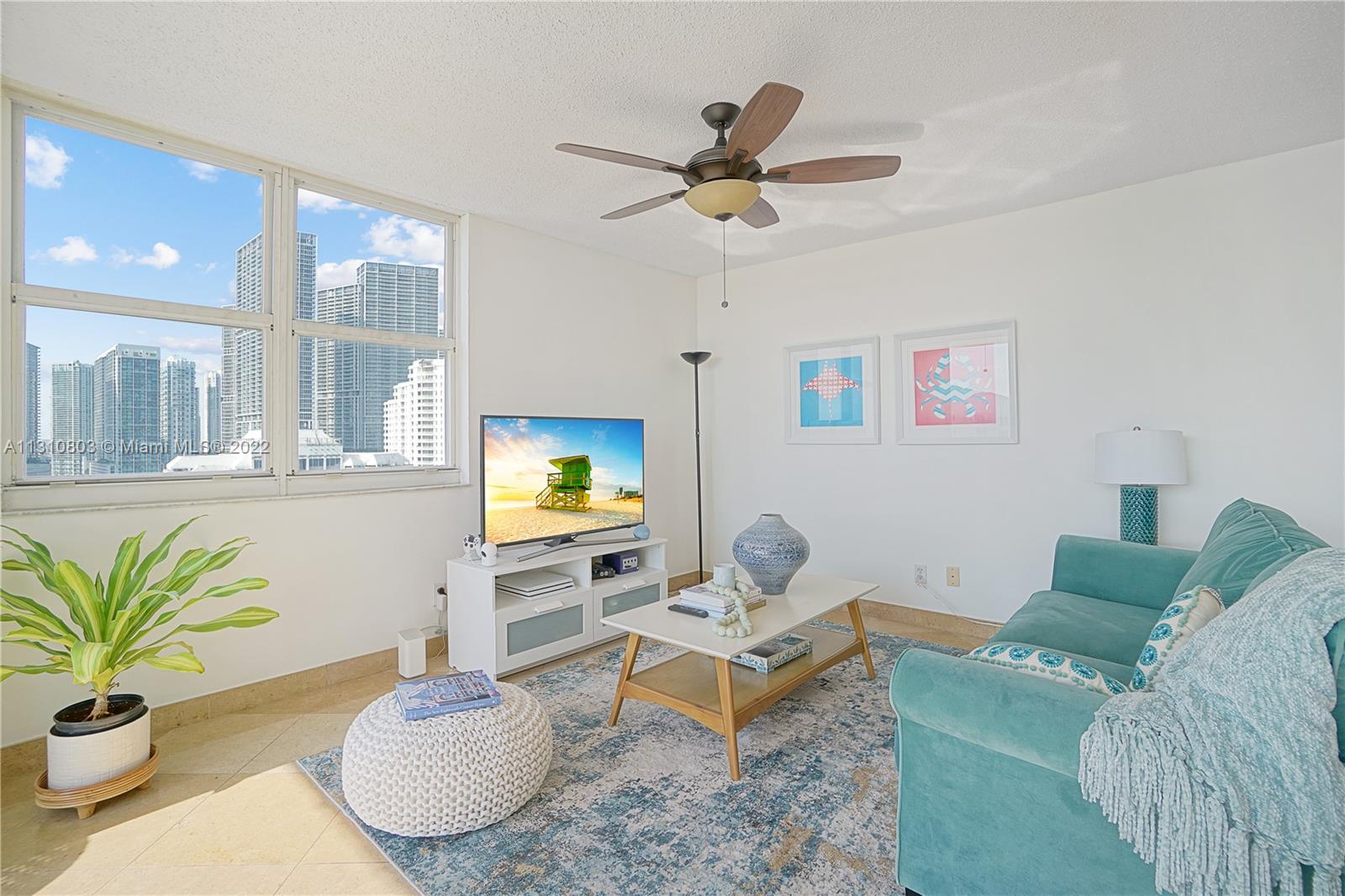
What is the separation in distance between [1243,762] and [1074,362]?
287 centimetres

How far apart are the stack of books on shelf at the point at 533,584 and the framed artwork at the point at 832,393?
6.54 feet

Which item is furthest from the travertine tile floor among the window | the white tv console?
the window

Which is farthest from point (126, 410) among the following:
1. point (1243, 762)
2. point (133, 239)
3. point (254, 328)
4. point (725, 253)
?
point (1243, 762)

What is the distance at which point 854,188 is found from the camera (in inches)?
128

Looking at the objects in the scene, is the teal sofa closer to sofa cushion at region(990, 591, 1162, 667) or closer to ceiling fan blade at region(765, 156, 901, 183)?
sofa cushion at region(990, 591, 1162, 667)

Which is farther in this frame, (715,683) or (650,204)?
(650,204)

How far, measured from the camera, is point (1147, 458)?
2.94 m

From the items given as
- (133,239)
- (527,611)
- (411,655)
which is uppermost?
(133,239)

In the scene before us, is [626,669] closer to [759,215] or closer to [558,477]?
[558,477]

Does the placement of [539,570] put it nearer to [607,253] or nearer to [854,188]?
[607,253]

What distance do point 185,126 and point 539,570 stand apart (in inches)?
103

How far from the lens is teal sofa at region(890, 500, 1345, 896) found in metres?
1.21

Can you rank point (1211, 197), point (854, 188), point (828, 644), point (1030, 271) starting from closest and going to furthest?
point (828, 644) < point (1211, 197) < point (854, 188) < point (1030, 271)

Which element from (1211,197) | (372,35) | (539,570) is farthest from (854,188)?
(539,570)
